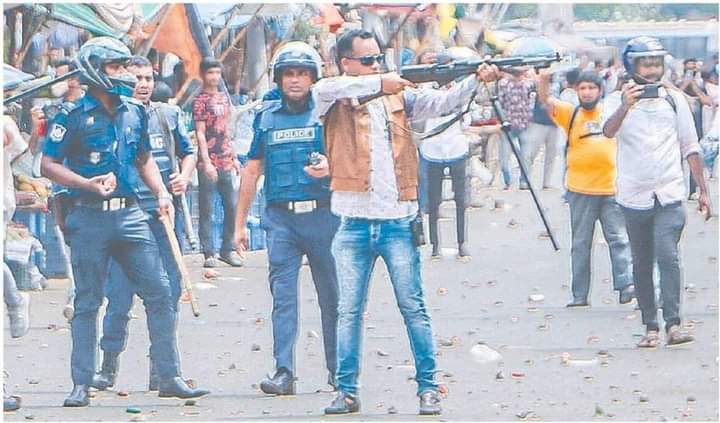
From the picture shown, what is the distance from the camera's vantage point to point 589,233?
13.4 meters

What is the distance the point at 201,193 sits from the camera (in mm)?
16406

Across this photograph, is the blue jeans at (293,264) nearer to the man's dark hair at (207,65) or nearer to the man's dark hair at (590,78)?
the man's dark hair at (590,78)

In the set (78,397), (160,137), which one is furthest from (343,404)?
(160,137)

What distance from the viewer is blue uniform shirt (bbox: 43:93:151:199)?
9258 millimetres

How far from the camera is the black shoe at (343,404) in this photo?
9.02 meters

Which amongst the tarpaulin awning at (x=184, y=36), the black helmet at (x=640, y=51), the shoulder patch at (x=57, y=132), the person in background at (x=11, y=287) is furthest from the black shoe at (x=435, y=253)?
the shoulder patch at (x=57, y=132)

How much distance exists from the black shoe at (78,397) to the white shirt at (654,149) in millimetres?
3510

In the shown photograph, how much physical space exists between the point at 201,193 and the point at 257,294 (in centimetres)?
204

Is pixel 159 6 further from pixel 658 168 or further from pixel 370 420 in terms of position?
pixel 370 420

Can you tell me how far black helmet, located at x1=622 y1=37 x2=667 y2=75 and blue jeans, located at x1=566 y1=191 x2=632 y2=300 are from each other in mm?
2191

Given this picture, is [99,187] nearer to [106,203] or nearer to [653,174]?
[106,203]

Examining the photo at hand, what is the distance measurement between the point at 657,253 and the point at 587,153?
2.37m

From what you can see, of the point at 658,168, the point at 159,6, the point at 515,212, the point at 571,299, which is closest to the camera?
→ the point at 658,168

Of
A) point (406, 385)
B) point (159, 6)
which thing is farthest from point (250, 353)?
point (159, 6)
